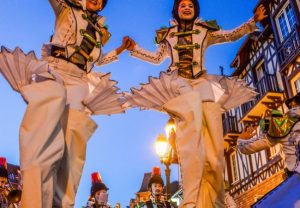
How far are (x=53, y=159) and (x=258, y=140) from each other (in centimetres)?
386

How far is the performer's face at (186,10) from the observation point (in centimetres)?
470

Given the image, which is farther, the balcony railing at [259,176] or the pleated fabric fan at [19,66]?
the balcony railing at [259,176]

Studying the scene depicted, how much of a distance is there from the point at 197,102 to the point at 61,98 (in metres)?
1.29

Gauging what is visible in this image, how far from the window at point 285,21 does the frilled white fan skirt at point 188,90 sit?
585 inches

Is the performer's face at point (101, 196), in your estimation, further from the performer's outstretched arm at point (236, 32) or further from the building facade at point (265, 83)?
the building facade at point (265, 83)

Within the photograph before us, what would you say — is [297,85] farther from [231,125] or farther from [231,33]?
[231,33]

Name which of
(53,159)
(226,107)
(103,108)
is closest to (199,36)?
(226,107)

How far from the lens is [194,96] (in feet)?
12.5

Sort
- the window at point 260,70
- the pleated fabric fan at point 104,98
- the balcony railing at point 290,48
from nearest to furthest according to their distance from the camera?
the pleated fabric fan at point 104,98 → the balcony railing at point 290,48 → the window at point 260,70

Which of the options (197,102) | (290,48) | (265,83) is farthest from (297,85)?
(197,102)

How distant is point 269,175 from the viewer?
19.4 m

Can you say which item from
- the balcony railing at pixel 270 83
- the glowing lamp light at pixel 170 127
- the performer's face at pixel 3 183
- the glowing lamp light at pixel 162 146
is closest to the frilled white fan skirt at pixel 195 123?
the performer's face at pixel 3 183

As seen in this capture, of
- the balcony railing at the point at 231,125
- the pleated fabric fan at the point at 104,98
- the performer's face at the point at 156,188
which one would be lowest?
the performer's face at the point at 156,188

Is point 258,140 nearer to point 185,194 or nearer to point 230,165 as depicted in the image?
point 185,194
